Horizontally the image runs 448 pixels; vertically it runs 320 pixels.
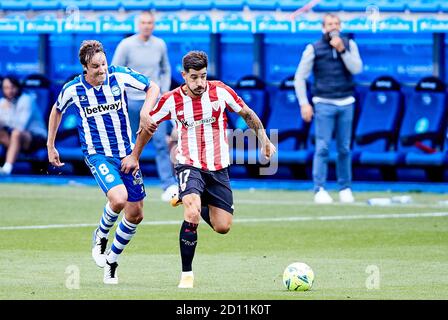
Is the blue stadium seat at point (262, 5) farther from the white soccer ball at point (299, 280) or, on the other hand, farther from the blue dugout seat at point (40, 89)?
the white soccer ball at point (299, 280)

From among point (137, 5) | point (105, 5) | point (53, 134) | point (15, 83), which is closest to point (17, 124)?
point (15, 83)

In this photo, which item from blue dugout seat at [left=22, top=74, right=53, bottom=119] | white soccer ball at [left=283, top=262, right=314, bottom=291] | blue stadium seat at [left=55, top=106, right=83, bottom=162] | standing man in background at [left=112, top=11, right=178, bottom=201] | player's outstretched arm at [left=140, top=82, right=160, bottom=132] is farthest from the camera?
blue dugout seat at [left=22, top=74, right=53, bottom=119]

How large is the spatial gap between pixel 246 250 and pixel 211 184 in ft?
8.08

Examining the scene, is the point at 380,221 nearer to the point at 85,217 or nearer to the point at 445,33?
the point at 85,217

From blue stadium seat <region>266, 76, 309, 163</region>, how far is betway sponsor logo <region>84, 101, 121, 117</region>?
9.94 m

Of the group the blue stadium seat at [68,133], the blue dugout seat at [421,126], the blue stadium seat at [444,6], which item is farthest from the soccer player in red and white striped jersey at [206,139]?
the blue stadium seat at [68,133]

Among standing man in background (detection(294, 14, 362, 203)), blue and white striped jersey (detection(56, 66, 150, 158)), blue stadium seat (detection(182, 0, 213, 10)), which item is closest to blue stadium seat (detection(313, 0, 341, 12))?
blue stadium seat (detection(182, 0, 213, 10))

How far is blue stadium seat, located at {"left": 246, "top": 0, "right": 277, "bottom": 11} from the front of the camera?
23.0 meters

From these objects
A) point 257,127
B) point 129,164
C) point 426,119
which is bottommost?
point 426,119

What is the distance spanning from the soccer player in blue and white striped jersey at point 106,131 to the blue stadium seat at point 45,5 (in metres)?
11.6

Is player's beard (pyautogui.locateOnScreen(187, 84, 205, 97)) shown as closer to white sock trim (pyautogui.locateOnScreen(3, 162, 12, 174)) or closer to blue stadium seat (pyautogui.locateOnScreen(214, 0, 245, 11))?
blue stadium seat (pyautogui.locateOnScreen(214, 0, 245, 11))

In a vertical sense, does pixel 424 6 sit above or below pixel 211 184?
above

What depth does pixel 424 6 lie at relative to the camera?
2191cm

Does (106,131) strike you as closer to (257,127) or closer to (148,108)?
(148,108)
